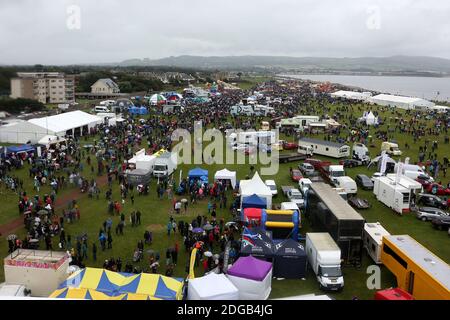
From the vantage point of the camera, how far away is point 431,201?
2017 centimetres

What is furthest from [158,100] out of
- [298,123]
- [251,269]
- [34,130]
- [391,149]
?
[251,269]

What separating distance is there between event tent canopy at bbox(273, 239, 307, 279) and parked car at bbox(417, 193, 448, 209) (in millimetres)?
10123

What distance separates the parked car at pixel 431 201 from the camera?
19969mm

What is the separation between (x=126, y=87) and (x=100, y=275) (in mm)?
77112

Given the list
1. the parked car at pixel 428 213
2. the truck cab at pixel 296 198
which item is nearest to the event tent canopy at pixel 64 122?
the truck cab at pixel 296 198

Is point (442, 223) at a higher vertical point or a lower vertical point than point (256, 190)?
lower

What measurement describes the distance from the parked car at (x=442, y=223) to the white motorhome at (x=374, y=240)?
382 centimetres

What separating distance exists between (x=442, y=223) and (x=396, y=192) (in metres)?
2.57

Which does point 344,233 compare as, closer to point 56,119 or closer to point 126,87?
point 56,119

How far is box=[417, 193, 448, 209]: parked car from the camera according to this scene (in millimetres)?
19969

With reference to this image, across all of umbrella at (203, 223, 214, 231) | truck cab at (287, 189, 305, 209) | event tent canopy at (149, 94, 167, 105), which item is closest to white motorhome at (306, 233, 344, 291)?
umbrella at (203, 223, 214, 231)

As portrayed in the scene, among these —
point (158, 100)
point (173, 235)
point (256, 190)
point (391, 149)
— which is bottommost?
point (173, 235)

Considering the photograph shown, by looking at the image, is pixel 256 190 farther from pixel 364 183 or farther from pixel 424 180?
pixel 424 180
